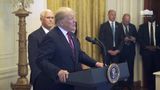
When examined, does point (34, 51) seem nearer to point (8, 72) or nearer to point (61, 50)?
point (61, 50)

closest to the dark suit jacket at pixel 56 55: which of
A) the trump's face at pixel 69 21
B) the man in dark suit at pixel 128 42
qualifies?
the trump's face at pixel 69 21

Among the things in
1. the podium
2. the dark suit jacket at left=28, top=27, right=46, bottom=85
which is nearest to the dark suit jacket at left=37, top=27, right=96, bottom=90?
the podium

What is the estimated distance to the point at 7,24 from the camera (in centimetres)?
538

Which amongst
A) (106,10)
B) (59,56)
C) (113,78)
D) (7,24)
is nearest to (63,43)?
(59,56)

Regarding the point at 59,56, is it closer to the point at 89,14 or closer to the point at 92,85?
the point at 92,85

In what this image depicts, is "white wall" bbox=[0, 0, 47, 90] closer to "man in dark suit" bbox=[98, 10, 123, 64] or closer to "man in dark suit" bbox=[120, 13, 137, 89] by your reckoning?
"man in dark suit" bbox=[98, 10, 123, 64]

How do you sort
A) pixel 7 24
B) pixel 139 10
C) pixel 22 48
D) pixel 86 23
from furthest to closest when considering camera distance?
1. pixel 139 10
2. pixel 86 23
3. pixel 7 24
4. pixel 22 48

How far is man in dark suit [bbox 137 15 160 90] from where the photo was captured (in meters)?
7.30

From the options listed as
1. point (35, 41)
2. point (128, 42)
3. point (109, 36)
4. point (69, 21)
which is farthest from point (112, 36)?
point (69, 21)

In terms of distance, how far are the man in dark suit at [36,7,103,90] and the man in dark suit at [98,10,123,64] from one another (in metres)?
3.93

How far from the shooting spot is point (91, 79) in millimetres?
2711

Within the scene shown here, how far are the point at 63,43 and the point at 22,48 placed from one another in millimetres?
1911

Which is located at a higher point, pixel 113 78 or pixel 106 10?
pixel 106 10

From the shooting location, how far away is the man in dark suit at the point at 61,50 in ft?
9.94
